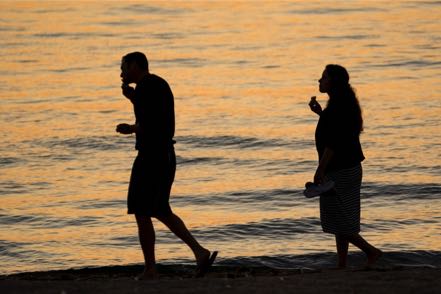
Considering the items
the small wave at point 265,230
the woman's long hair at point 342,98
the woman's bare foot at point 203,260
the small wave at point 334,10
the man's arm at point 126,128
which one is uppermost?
the small wave at point 334,10

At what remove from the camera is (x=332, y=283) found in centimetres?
835

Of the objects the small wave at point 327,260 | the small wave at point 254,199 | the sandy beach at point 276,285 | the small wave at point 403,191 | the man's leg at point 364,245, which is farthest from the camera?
the small wave at point 403,191

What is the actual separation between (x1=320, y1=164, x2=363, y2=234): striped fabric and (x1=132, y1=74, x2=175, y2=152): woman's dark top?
135 cm

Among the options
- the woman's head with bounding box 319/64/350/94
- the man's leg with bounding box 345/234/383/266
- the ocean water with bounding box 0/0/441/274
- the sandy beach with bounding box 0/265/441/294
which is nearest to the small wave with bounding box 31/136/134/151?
the ocean water with bounding box 0/0/441/274

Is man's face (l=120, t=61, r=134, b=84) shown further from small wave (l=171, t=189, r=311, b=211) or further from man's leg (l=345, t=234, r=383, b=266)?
small wave (l=171, t=189, r=311, b=211)

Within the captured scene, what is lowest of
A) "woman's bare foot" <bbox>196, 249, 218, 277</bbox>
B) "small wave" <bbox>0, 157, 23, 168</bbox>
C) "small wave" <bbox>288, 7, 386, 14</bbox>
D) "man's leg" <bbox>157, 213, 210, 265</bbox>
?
"small wave" <bbox>0, 157, 23, 168</bbox>

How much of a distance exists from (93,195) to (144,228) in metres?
5.55

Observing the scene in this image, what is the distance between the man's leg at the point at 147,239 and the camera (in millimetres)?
9148

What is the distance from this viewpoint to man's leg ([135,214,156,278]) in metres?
9.15

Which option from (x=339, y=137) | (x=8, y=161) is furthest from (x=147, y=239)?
(x=8, y=161)

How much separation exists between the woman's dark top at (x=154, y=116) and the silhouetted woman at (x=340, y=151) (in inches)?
46.1

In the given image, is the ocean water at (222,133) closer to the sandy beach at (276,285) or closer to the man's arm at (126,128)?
the sandy beach at (276,285)

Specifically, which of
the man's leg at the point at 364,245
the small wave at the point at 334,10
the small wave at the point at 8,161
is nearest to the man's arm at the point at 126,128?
the man's leg at the point at 364,245

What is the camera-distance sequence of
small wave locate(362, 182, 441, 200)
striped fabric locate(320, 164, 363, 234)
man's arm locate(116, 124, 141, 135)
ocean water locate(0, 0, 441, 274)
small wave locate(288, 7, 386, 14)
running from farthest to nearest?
1. small wave locate(288, 7, 386, 14)
2. small wave locate(362, 182, 441, 200)
3. ocean water locate(0, 0, 441, 274)
4. striped fabric locate(320, 164, 363, 234)
5. man's arm locate(116, 124, 141, 135)
